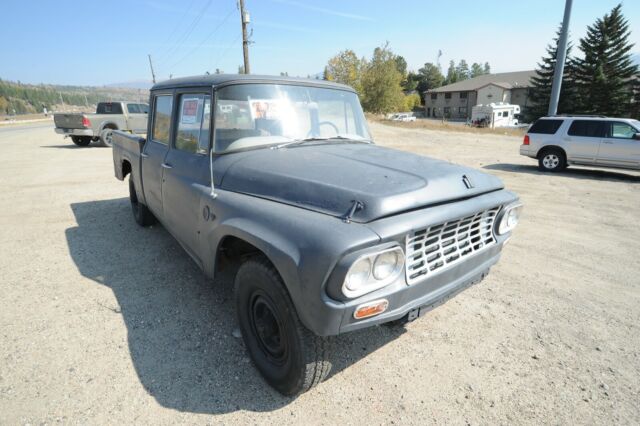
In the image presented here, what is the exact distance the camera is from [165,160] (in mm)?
3531

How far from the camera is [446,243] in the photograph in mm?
2250

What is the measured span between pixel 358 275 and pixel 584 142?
1162 cm

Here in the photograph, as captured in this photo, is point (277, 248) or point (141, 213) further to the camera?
point (141, 213)

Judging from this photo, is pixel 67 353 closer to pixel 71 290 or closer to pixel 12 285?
pixel 71 290

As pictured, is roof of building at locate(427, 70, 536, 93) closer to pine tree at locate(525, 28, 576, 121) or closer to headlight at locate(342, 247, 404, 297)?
pine tree at locate(525, 28, 576, 121)

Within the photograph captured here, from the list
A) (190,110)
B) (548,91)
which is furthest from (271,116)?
(548,91)

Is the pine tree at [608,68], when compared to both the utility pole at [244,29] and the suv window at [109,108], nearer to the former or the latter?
the utility pole at [244,29]

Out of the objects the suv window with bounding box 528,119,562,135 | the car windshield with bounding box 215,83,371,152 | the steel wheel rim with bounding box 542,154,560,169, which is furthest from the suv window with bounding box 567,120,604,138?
the car windshield with bounding box 215,83,371,152

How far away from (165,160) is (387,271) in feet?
8.71

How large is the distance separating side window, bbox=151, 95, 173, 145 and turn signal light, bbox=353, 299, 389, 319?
2.83m

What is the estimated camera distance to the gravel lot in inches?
86.9

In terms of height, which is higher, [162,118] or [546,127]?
[546,127]

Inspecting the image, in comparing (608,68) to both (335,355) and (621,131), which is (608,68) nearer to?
(621,131)

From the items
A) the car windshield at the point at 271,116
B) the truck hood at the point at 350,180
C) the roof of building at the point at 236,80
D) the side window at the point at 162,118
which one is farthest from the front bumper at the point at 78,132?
the truck hood at the point at 350,180
